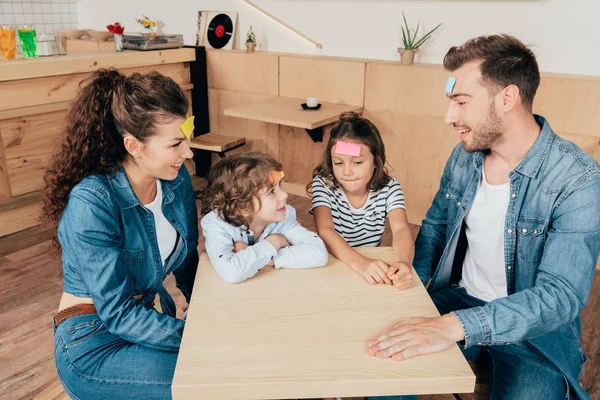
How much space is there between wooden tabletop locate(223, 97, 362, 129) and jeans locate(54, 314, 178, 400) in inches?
81.8

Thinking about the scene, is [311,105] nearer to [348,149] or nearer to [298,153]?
[298,153]

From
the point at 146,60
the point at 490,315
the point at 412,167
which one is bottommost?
the point at 412,167

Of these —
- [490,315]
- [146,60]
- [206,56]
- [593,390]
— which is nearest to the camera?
[490,315]

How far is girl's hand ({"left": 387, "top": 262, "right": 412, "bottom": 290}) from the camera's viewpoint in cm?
136

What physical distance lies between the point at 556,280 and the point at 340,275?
552 mm

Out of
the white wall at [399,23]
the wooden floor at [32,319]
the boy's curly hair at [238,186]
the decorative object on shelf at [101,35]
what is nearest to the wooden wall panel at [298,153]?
the white wall at [399,23]

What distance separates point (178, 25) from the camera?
15.8 ft

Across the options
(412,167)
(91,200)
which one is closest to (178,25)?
(412,167)

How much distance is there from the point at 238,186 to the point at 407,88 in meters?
2.19

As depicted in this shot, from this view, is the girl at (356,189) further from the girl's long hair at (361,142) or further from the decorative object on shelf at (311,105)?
the decorative object on shelf at (311,105)

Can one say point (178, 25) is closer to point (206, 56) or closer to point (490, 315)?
point (206, 56)

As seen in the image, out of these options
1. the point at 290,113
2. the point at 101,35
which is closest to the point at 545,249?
the point at 290,113

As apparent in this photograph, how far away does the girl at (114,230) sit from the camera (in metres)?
1.37

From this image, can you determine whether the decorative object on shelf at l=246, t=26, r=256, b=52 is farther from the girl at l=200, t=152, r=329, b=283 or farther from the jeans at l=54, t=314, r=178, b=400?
the jeans at l=54, t=314, r=178, b=400
